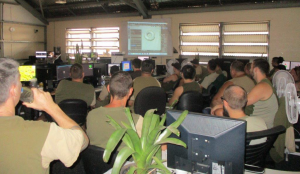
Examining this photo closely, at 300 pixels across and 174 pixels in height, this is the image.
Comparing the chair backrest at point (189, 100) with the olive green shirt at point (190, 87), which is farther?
the olive green shirt at point (190, 87)

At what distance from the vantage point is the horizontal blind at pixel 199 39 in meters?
9.77

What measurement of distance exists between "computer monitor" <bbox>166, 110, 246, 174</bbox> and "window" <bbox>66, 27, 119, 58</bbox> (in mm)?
10593

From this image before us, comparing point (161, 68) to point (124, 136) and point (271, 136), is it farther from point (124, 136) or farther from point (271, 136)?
point (124, 136)

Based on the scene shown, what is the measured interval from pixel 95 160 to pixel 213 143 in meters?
0.79

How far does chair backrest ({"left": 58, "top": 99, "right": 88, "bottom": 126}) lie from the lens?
Result: 3.38 m

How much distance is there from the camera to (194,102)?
3.85 meters

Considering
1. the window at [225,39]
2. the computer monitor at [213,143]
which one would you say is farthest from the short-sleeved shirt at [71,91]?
the window at [225,39]

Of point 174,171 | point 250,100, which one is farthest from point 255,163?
point 250,100

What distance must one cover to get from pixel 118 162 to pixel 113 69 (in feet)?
16.2

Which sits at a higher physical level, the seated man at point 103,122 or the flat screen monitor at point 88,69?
the flat screen monitor at point 88,69

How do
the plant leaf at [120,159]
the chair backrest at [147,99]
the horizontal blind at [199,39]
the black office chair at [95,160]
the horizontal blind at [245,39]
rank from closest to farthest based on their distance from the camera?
the plant leaf at [120,159] → the black office chair at [95,160] → the chair backrest at [147,99] → the horizontal blind at [245,39] → the horizontal blind at [199,39]

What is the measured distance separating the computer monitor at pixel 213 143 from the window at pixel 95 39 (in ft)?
34.8

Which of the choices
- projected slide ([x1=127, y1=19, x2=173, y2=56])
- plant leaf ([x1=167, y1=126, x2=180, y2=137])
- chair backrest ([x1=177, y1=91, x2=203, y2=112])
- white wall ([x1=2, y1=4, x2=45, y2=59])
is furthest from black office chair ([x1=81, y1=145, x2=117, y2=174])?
white wall ([x1=2, y1=4, x2=45, y2=59])

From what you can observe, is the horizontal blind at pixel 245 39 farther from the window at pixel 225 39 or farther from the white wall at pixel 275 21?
the white wall at pixel 275 21
